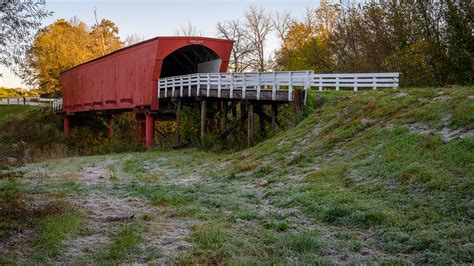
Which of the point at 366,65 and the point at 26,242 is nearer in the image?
the point at 26,242

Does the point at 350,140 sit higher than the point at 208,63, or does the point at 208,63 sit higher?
the point at 208,63

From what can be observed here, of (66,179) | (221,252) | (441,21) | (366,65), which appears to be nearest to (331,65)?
(366,65)

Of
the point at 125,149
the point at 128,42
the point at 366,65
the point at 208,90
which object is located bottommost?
the point at 125,149

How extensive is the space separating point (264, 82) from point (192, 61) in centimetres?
1187

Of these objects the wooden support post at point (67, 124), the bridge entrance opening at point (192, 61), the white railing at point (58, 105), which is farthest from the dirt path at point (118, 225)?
the white railing at point (58, 105)

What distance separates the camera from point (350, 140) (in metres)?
12.8

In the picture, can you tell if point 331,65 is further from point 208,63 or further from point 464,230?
point 464,230

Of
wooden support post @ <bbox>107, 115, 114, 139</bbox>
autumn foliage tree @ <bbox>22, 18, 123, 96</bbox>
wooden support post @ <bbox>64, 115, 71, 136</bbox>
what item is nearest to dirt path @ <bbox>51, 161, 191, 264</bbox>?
wooden support post @ <bbox>107, 115, 114, 139</bbox>

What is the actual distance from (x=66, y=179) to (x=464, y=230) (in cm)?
1062

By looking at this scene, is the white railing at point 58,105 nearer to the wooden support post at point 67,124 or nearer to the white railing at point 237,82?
the wooden support post at point 67,124

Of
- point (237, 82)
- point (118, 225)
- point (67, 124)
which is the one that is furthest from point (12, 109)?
point (118, 225)

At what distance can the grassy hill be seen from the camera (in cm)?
593

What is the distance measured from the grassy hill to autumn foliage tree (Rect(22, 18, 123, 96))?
37.1 meters

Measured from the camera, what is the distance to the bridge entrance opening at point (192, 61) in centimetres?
2694
